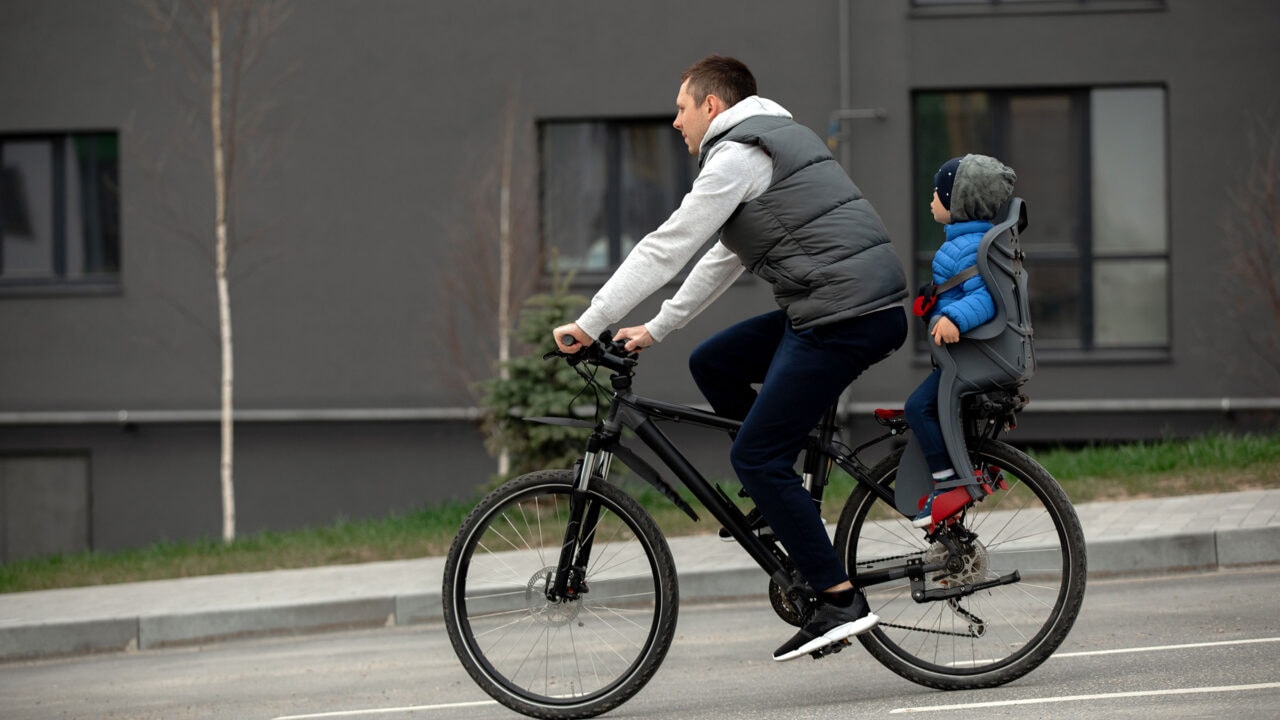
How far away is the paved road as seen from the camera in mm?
4645

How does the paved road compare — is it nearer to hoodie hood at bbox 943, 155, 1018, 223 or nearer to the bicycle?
the bicycle

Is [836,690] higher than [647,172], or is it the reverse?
[647,172]

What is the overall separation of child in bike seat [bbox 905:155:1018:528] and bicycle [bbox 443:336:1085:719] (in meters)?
0.12

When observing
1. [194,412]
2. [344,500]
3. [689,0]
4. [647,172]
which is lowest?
[344,500]

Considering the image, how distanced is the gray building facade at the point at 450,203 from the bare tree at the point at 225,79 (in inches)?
9.9

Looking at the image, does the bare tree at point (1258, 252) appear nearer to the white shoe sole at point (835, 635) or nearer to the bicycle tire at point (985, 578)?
the bicycle tire at point (985, 578)

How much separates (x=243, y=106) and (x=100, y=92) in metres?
1.53

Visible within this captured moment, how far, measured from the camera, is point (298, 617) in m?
8.05

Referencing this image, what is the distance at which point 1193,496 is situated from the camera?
29.7 ft

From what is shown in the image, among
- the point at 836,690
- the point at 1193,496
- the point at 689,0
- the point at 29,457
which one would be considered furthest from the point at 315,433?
the point at 836,690

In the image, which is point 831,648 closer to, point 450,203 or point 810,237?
point 810,237

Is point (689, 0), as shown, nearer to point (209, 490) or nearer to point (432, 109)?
point (432, 109)

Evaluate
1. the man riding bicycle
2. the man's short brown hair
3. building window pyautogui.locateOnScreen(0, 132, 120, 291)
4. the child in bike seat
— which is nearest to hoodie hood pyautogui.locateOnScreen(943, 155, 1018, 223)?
the child in bike seat

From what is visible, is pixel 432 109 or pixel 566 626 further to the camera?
pixel 432 109
